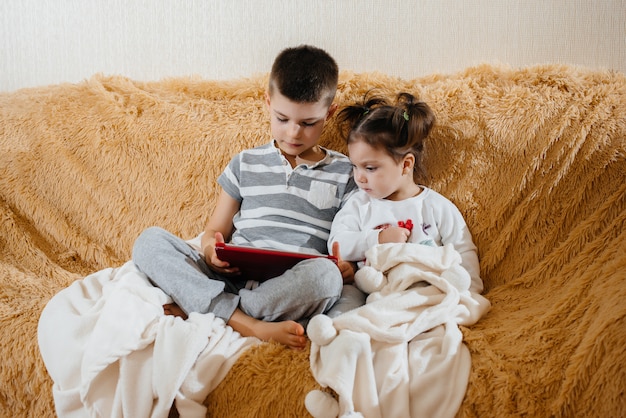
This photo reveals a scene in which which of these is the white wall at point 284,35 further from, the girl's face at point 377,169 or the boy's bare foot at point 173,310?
the boy's bare foot at point 173,310

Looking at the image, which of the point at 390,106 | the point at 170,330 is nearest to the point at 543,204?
the point at 390,106

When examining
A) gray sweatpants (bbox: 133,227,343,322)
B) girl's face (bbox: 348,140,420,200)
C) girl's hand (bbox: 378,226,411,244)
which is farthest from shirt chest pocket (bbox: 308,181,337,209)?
gray sweatpants (bbox: 133,227,343,322)

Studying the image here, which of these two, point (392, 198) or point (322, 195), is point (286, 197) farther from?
point (392, 198)

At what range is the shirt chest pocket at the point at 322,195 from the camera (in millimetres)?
1708

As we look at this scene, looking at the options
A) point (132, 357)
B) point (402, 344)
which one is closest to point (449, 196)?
point (402, 344)

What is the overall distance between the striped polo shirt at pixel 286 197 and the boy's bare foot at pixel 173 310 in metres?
0.30

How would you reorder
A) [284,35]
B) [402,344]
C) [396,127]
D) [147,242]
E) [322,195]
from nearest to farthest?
[402,344] → [147,242] → [396,127] → [322,195] → [284,35]

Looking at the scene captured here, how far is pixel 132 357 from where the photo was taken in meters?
1.27

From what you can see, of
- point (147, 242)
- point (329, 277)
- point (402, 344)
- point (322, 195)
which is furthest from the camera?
point (322, 195)

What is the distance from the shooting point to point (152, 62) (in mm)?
2158

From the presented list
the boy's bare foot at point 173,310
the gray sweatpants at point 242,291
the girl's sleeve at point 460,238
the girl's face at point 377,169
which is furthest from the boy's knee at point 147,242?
the girl's sleeve at point 460,238

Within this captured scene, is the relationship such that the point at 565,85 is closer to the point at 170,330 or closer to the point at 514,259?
the point at 514,259

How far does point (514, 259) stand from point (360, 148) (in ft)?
1.64

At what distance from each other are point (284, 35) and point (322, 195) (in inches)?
26.0
